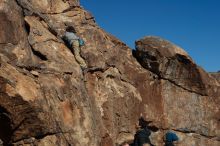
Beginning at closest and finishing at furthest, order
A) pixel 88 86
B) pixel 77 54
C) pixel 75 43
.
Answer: pixel 88 86, pixel 77 54, pixel 75 43

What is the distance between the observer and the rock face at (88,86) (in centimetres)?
2030

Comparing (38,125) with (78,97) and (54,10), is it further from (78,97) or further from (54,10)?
(54,10)

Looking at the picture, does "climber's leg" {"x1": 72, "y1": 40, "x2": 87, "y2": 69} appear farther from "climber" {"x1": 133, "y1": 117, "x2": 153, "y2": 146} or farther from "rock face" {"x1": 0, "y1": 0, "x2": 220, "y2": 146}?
"climber" {"x1": 133, "y1": 117, "x2": 153, "y2": 146}

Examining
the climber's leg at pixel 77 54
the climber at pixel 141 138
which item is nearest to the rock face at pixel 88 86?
the climber's leg at pixel 77 54

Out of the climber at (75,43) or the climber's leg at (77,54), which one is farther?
the climber at (75,43)

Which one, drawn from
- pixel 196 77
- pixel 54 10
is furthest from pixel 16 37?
pixel 196 77

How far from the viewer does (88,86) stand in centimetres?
2692

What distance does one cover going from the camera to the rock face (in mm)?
20297

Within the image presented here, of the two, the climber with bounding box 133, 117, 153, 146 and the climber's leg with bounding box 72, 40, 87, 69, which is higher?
the climber's leg with bounding box 72, 40, 87, 69

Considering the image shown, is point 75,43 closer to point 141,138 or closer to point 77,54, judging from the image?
point 77,54

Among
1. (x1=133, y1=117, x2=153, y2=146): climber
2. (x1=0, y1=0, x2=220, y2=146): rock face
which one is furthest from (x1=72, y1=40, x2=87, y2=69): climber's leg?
(x1=133, y1=117, x2=153, y2=146): climber

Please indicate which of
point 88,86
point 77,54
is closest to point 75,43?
point 77,54

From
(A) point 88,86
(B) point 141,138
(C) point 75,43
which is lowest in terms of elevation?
(B) point 141,138

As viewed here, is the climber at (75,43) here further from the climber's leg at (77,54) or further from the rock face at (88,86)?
the rock face at (88,86)
